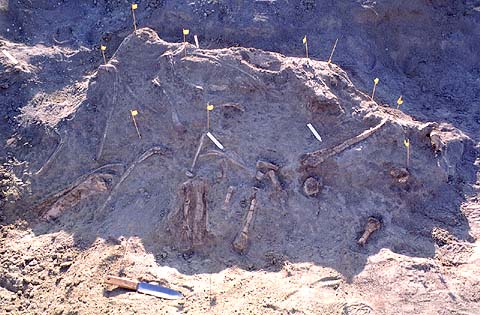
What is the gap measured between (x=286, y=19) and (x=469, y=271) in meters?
Result: 7.10

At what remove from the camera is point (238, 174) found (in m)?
10.2

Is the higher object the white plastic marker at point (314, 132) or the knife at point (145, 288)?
the white plastic marker at point (314, 132)

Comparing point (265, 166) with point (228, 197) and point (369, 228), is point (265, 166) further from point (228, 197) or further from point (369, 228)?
point (369, 228)

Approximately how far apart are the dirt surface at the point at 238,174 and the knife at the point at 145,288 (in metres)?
0.14

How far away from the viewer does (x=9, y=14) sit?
13.4 meters

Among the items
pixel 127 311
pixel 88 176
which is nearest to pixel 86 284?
pixel 127 311

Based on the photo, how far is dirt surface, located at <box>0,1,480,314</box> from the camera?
9055 mm

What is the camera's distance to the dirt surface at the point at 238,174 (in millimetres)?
9055

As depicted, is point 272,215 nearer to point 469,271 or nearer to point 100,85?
point 469,271

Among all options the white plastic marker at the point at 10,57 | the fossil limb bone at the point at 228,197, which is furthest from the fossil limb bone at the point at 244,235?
the white plastic marker at the point at 10,57

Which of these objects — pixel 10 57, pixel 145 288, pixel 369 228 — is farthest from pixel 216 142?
pixel 10 57

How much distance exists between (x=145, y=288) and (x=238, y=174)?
2.82 metres

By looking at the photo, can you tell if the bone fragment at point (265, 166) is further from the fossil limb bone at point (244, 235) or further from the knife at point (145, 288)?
the knife at point (145, 288)

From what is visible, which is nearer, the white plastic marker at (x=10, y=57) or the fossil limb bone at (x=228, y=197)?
the fossil limb bone at (x=228, y=197)
